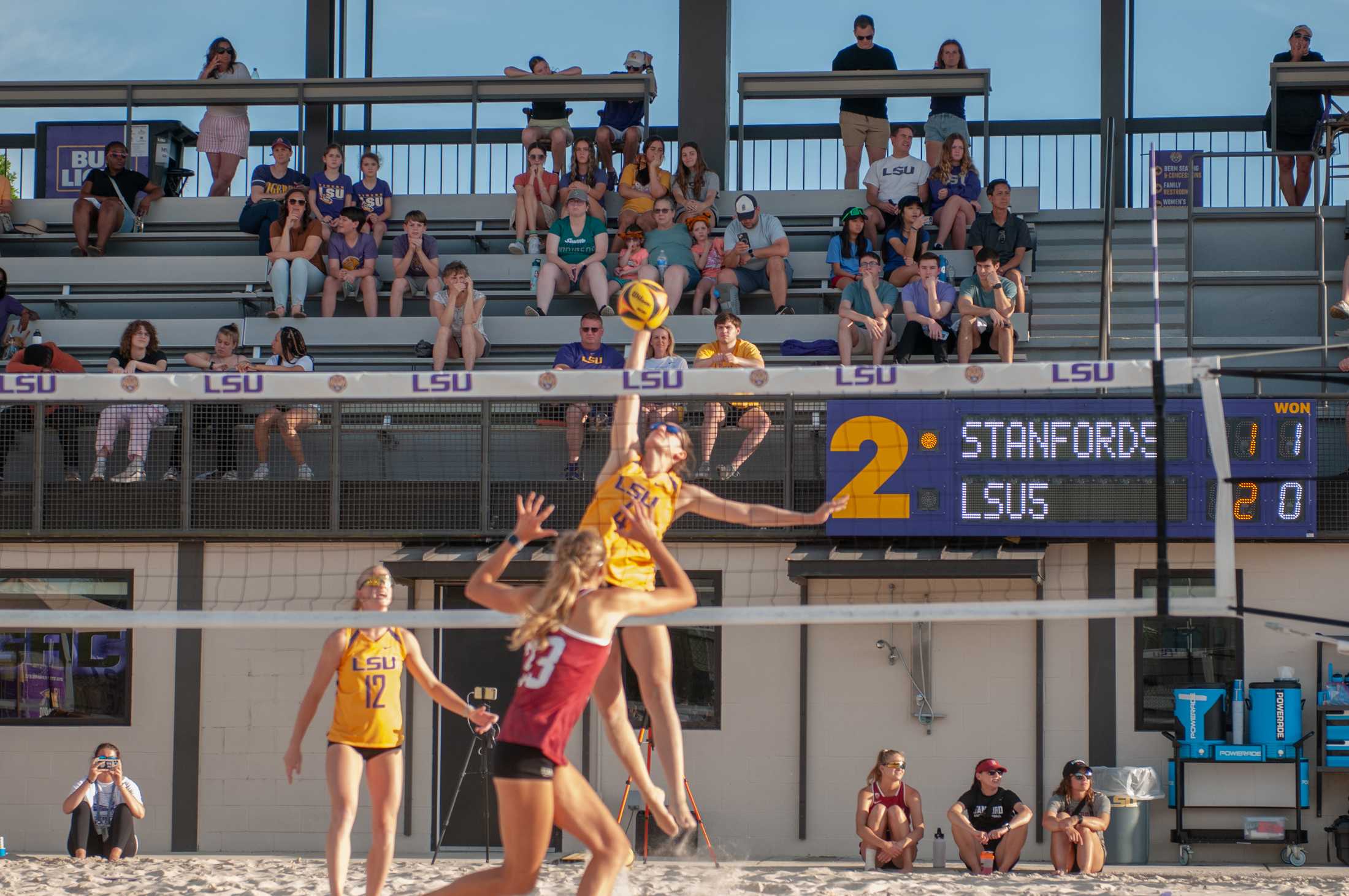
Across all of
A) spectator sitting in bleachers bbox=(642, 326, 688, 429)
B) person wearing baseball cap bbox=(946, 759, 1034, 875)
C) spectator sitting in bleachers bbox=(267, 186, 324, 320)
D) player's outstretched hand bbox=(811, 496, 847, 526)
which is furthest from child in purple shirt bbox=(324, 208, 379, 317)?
player's outstretched hand bbox=(811, 496, 847, 526)

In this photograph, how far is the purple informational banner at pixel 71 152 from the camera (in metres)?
17.5

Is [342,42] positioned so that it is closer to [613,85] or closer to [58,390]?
[613,85]

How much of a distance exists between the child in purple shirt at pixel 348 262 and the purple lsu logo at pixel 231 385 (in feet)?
19.1

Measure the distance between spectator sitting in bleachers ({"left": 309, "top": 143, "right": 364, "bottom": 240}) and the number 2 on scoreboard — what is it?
5.54m

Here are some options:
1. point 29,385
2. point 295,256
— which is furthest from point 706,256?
point 29,385

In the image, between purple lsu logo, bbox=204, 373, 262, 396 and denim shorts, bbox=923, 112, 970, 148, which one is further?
denim shorts, bbox=923, 112, 970, 148

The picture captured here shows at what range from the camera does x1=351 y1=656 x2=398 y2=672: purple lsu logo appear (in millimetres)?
7223

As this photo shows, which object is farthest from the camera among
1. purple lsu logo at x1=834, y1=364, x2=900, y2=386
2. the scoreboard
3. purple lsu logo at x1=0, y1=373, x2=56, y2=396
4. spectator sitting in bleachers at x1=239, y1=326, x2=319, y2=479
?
spectator sitting in bleachers at x1=239, y1=326, x2=319, y2=479

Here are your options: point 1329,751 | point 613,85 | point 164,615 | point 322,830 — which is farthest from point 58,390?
point 1329,751

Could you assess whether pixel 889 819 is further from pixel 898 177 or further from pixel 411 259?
pixel 411 259

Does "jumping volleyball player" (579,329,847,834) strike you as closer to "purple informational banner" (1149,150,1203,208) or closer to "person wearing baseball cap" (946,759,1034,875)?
"person wearing baseball cap" (946,759,1034,875)

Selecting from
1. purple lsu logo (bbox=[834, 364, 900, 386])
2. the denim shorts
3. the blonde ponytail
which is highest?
the denim shorts

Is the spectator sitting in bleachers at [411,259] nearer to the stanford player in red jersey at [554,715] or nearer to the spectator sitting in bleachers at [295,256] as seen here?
the spectator sitting in bleachers at [295,256]

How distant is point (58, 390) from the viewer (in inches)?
338
